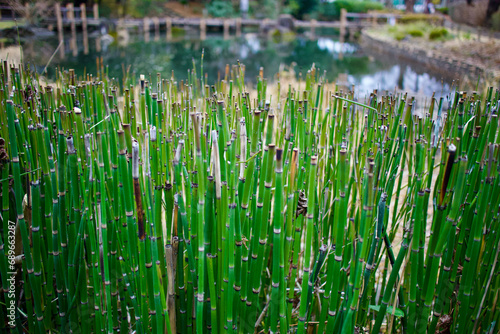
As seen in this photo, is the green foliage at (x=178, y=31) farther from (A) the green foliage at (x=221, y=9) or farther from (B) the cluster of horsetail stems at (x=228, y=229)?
(B) the cluster of horsetail stems at (x=228, y=229)

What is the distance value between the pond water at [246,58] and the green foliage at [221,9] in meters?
3.01

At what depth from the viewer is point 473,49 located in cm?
722

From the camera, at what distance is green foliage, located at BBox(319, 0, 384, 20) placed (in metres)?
16.7

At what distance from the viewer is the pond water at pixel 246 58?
262 inches

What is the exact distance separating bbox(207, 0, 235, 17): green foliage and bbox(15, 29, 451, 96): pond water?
301 cm

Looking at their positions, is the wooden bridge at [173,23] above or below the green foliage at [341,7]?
below

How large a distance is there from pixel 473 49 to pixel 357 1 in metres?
11.6

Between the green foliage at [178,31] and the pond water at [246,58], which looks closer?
the pond water at [246,58]

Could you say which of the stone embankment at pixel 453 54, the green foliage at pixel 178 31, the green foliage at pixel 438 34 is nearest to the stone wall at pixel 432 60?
the stone embankment at pixel 453 54

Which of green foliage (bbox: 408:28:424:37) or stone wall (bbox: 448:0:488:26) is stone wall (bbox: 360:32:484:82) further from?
stone wall (bbox: 448:0:488:26)

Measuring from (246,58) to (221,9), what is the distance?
7.19 m

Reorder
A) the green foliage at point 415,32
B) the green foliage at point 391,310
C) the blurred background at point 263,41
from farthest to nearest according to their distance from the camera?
the green foliage at point 415,32 < the blurred background at point 263,41 < the green foliage at point 391,310

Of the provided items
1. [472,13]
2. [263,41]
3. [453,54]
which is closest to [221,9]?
[263,41]

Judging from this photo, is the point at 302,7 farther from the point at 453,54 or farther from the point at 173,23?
the point at 453,54
